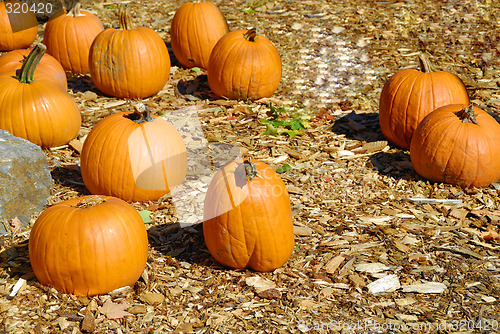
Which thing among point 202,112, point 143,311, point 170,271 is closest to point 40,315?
point 143,311

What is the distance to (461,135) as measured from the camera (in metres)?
4.95

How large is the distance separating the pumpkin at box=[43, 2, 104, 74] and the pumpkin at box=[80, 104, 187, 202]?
3.03 m

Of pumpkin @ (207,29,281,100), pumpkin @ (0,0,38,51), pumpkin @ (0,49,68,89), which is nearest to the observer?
pumpkin @ (0,49,68,89)

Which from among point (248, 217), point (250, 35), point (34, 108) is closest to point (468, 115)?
point (248, 217)

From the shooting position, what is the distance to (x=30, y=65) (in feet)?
18.1

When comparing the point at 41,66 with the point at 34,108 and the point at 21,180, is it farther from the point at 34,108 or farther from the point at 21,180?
the point at 21,180

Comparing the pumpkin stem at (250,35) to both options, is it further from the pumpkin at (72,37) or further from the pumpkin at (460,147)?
the pumpkin at (460,147)

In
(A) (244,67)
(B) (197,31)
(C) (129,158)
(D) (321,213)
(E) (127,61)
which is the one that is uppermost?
(B) (197,31)

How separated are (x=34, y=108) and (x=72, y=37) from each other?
223cm

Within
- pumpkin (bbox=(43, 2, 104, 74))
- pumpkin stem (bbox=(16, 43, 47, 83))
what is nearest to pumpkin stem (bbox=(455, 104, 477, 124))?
pumpkin stem (bbox=(16, 43, 47, 83))

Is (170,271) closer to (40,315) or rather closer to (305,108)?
(40,315)

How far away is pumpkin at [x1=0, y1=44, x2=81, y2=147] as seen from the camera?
17.9ft

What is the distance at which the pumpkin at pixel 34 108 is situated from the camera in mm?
5461

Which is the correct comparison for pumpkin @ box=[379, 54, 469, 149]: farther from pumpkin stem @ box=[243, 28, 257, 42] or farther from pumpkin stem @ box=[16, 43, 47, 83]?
pumpkin stem @ box=[16, 43, 47, 83]
